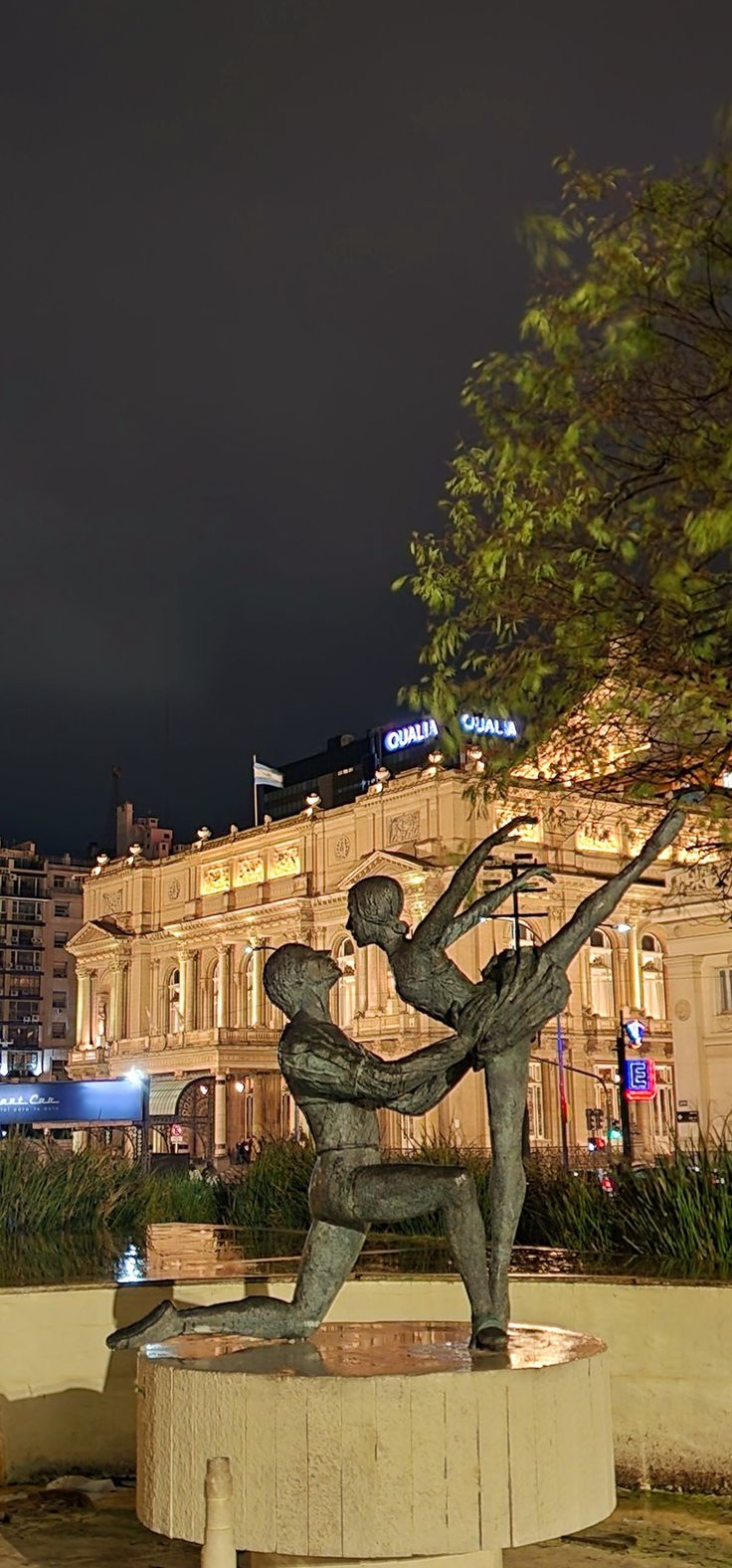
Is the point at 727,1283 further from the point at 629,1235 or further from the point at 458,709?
the point at 458,709

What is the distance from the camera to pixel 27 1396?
9.62m

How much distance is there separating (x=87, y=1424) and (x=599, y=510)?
23.9 ft

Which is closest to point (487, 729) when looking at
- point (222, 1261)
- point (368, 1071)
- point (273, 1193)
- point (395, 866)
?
point (273, 1193)

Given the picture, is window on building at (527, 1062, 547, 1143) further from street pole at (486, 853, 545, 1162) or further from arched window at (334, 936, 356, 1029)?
street pole at (486, 853, 545, 1162)

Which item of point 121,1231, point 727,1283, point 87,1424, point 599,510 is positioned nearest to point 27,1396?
point 87,1424

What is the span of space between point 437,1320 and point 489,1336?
7.22ft

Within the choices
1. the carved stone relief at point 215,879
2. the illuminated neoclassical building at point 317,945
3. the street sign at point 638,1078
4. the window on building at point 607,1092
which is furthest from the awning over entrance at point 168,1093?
the street sign at point 638,1078

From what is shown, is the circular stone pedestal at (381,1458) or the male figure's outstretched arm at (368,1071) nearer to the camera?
the circular stone pedestal at (381,1458)

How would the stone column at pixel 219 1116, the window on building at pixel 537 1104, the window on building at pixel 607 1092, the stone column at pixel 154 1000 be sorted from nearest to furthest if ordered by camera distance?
the window on building at pixel 537 1104 < the window on building at pixel 607 1092 < the stone column at pixel 219 1116 < the stone column at pixel 154 1000

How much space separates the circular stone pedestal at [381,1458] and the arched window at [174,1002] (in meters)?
76.7

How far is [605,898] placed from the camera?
24.5 feet

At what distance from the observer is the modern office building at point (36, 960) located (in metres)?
109

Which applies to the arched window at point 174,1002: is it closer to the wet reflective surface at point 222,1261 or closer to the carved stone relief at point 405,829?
the carved stone relief at point 405,829

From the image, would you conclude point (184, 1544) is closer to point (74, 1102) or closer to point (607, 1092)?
A: point (74, 1102)
